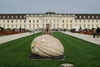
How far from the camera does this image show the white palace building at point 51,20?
11406 centimetres

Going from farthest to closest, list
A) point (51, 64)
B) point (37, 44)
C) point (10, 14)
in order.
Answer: point (10, 14) → point (37, 44) → point (51, 64)

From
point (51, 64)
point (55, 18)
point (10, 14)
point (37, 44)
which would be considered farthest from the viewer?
point (10, 14)

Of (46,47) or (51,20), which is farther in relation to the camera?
(51,20)

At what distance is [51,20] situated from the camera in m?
114

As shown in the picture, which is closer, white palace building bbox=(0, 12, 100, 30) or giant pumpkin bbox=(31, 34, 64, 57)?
giant pumpkin bbox=(31, 34, 64, 57)

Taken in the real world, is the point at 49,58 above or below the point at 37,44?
below

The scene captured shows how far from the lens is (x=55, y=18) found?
113 meters

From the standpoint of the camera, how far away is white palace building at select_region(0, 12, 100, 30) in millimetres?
114062

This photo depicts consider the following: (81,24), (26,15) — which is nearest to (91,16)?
(81,24)

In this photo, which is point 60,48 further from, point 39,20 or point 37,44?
point 39,20

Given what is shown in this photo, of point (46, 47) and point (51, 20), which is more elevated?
point (46, 47)

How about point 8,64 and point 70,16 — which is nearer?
point 8,64

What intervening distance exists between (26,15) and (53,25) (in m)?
17.0

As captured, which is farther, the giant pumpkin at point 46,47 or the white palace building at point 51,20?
the white palace building at point 51,20
